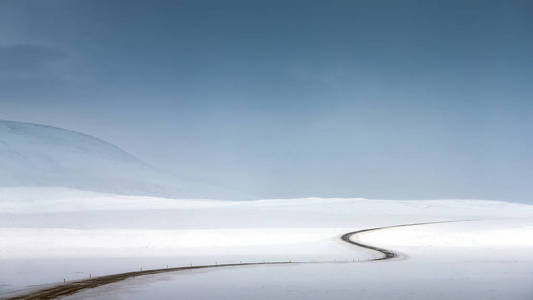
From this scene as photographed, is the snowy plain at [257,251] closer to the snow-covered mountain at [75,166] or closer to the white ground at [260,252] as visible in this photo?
the white ground at [260,252]

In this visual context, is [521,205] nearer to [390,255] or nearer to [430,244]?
[430,244]

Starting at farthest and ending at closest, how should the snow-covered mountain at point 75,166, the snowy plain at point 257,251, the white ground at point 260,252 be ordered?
the snow-covered mountain at point 75,166 < the white ground at point 260,252 < the snowy plain at point 257,251

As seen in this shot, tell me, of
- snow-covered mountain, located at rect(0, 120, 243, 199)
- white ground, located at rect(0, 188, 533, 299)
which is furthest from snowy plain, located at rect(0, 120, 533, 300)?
snow-covered mountain, located at rect(0, 120, 243, 199)

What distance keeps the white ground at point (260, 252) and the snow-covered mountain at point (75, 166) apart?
198 ft

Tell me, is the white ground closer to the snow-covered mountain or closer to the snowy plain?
the snowy plain

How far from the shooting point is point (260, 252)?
2973cm

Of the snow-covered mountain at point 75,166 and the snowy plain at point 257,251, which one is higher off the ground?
the snow-covered mountain at point 75,166

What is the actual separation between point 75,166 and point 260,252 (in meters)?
113

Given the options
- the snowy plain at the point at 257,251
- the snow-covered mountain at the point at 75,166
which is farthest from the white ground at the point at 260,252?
the snow-covered mountain at the point at 75,166

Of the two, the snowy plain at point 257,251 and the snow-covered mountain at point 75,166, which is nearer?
the snowy plain at point 257,251

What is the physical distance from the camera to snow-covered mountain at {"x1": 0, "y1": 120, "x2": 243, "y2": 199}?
122750mm

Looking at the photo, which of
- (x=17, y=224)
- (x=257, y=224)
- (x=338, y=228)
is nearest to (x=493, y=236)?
(x=338, y=228)

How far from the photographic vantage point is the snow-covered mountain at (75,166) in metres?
123

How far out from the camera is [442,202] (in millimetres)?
87750
